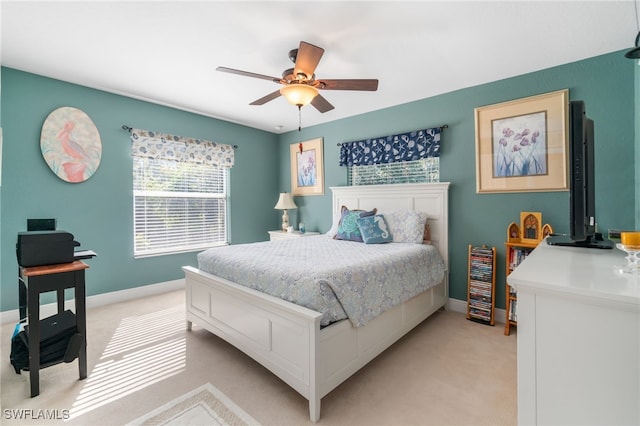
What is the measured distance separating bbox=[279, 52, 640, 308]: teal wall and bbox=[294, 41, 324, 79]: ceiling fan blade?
1.81 m

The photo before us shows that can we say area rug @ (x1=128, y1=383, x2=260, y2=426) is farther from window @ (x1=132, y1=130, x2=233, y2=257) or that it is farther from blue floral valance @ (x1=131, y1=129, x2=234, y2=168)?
blue floral valance @ (x1=131, y1=129, x2=234, y2=168)

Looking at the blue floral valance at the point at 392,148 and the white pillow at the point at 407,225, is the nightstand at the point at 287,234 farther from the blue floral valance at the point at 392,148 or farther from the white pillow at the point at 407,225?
the white pillow at the point at 407,225

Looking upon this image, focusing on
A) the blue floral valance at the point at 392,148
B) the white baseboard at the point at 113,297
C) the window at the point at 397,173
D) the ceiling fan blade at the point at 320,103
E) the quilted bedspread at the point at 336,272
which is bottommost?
the white baseboard at the point at 113,297

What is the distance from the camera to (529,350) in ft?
3.22

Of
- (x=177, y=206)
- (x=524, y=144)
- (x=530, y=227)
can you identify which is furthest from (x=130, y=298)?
(x=524, y=144)

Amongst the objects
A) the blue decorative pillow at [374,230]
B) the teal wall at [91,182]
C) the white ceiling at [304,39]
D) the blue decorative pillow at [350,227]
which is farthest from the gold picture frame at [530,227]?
the teal wall at [91,182]

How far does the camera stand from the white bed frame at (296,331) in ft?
5.45

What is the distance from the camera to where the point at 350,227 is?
345cm

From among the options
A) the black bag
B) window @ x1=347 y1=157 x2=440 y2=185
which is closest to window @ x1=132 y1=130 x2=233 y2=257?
the black bag

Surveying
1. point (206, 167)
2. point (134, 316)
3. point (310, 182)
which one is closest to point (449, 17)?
point (310, 182)

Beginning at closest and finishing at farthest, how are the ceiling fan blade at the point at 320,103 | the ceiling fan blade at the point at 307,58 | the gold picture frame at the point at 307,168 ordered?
the ceiling fan blade at the point at 307,58 < the ceiling fan blade at the point at 320,103 < the gold picture frame at the point at 307,168

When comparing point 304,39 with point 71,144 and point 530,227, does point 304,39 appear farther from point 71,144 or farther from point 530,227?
point 71,144

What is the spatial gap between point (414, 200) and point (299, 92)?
2006 mm

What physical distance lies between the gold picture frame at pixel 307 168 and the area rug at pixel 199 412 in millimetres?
3347
